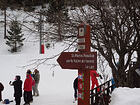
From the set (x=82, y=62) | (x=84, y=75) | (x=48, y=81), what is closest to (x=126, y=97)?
(x=84, y=75)

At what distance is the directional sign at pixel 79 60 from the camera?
9.84 ft

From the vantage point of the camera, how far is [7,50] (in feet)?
83.3

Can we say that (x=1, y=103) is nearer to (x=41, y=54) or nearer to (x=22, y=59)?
(x=22, y=59)

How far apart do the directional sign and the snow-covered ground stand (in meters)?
1.55

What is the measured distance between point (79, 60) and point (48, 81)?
11571 millimetres

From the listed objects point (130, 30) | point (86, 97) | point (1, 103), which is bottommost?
point (1, 103)

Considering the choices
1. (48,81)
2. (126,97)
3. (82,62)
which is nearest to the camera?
(82,62)

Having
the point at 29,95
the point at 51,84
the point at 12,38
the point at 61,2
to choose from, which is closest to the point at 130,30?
the point at 61,2

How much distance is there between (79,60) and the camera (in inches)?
126

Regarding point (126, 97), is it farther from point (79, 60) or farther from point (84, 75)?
point (79, 60)

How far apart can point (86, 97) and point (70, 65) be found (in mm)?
606

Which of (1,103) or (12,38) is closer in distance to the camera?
(1,103)

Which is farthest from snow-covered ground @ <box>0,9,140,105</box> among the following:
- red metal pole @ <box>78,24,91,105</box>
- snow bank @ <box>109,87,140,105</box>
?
red metal pole @ <box>78,24,91,105</box>

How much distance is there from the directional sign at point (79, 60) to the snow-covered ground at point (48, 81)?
1.55 meters
